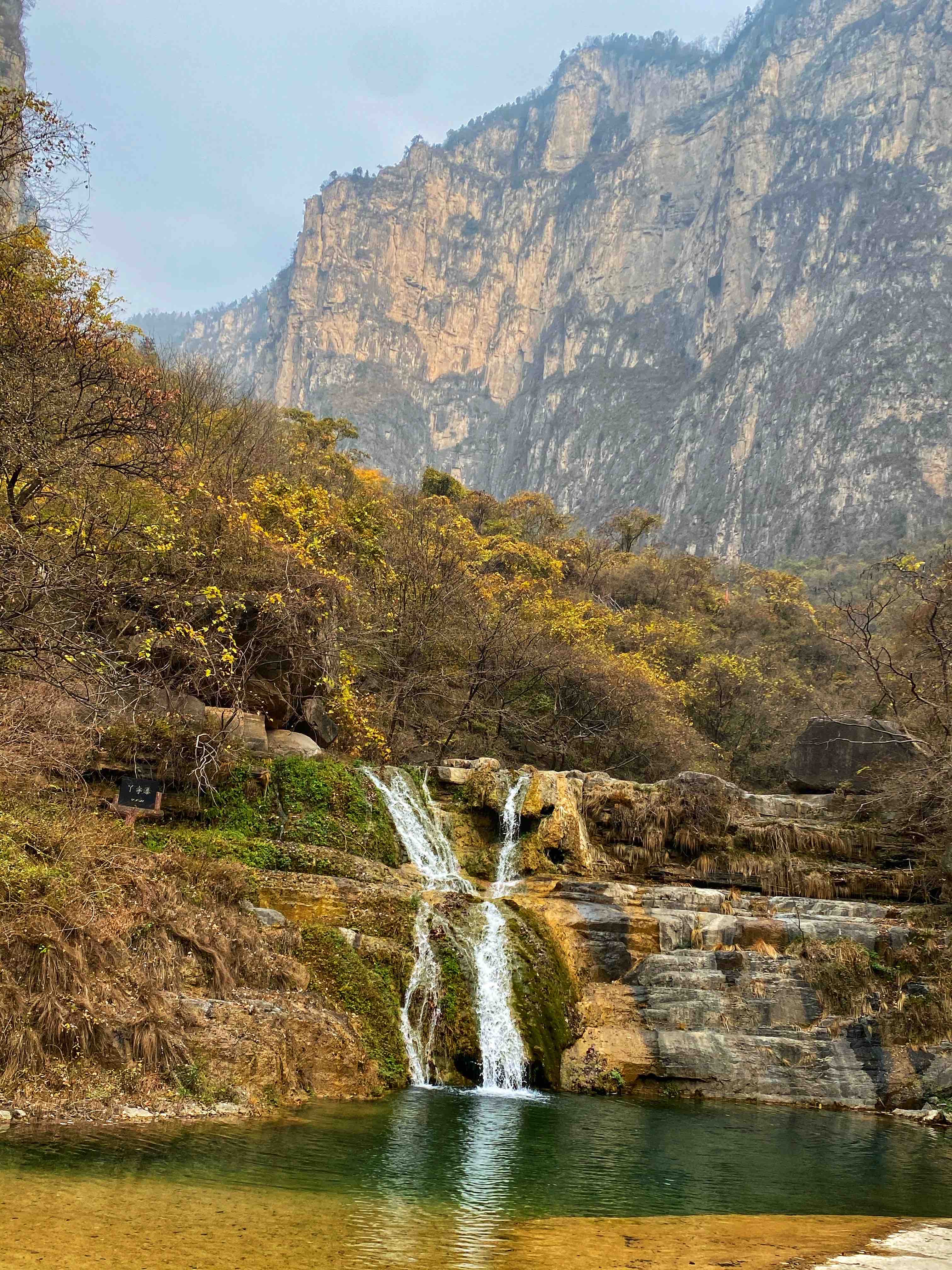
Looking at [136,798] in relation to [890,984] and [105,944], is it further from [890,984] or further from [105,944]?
[890,984]

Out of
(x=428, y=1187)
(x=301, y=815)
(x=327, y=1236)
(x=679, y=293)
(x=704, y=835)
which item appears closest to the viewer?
(x=327, y=1236)

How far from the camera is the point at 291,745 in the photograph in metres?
18.1

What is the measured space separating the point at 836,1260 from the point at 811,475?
9631cm

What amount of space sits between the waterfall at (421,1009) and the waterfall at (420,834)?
3162mm

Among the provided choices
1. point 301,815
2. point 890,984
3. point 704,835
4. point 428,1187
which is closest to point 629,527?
point 704,835

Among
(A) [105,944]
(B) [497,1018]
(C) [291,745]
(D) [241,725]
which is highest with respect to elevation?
(D) [241,725]

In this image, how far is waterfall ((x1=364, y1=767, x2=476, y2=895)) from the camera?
671 inches

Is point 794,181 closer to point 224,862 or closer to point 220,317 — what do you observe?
point 220,317

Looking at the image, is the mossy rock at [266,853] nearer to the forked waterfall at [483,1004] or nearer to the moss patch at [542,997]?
the forked waterfall at [483,1004]

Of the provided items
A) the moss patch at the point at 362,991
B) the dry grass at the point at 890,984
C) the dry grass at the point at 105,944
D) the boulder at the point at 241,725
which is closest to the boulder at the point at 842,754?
the dry grass at the point at 890,984

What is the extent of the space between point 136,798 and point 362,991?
4.35 metres

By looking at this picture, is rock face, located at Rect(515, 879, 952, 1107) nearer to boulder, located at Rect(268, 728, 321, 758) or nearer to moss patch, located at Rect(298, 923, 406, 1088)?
moss patch, located at Rect(298, 923, 406, 1088)

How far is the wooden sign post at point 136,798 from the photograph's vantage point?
13.2 metres

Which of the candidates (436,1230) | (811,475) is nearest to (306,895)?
(436,1230)
